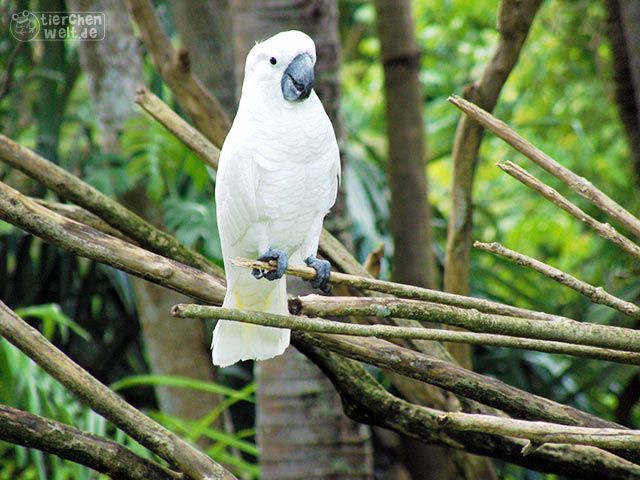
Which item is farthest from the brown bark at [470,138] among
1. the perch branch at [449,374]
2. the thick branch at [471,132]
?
the perch branch at [449,374]

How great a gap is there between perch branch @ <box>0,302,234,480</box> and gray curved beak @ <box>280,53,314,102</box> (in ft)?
1.92

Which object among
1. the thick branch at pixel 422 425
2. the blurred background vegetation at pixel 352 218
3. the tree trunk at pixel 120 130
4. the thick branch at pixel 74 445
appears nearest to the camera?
the thick branch at pixel 74 445

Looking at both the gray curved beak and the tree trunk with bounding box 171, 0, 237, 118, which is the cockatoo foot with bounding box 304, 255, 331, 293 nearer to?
the gray curved beak

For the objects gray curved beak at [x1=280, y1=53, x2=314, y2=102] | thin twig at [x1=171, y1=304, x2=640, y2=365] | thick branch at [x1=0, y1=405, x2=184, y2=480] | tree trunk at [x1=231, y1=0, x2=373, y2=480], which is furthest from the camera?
tree trunk at [x1=231, y1=0, x2=373, y2=480]

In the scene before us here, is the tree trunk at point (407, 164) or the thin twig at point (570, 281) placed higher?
the tree trunk at point (407, 164)

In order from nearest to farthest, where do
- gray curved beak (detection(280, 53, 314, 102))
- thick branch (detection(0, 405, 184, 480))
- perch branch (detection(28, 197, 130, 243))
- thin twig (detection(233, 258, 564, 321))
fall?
thin twig (detection(233, 258, 564, 321))
thick branch (detection(0, 405, 184, 480))
gray curved beak (detection(280, 53, 314, 102))
perch branch (detection(28, 197, 130, 243))

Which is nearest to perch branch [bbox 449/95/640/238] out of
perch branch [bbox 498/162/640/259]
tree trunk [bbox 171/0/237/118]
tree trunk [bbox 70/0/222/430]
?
perch branch [bbox 498/162/640/259]

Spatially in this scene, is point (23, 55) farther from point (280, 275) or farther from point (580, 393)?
point (580, 393)

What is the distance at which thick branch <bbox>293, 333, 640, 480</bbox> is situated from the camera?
158cm

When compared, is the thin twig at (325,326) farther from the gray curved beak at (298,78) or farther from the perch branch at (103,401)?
the gray curved beak at (298,78)

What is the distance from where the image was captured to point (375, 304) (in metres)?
1.19

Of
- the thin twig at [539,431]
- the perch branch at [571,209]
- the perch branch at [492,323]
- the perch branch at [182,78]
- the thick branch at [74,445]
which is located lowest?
the thin twig at [539,431]

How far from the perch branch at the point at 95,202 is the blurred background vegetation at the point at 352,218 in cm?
69

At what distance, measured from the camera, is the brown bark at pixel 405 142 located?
2539mm
